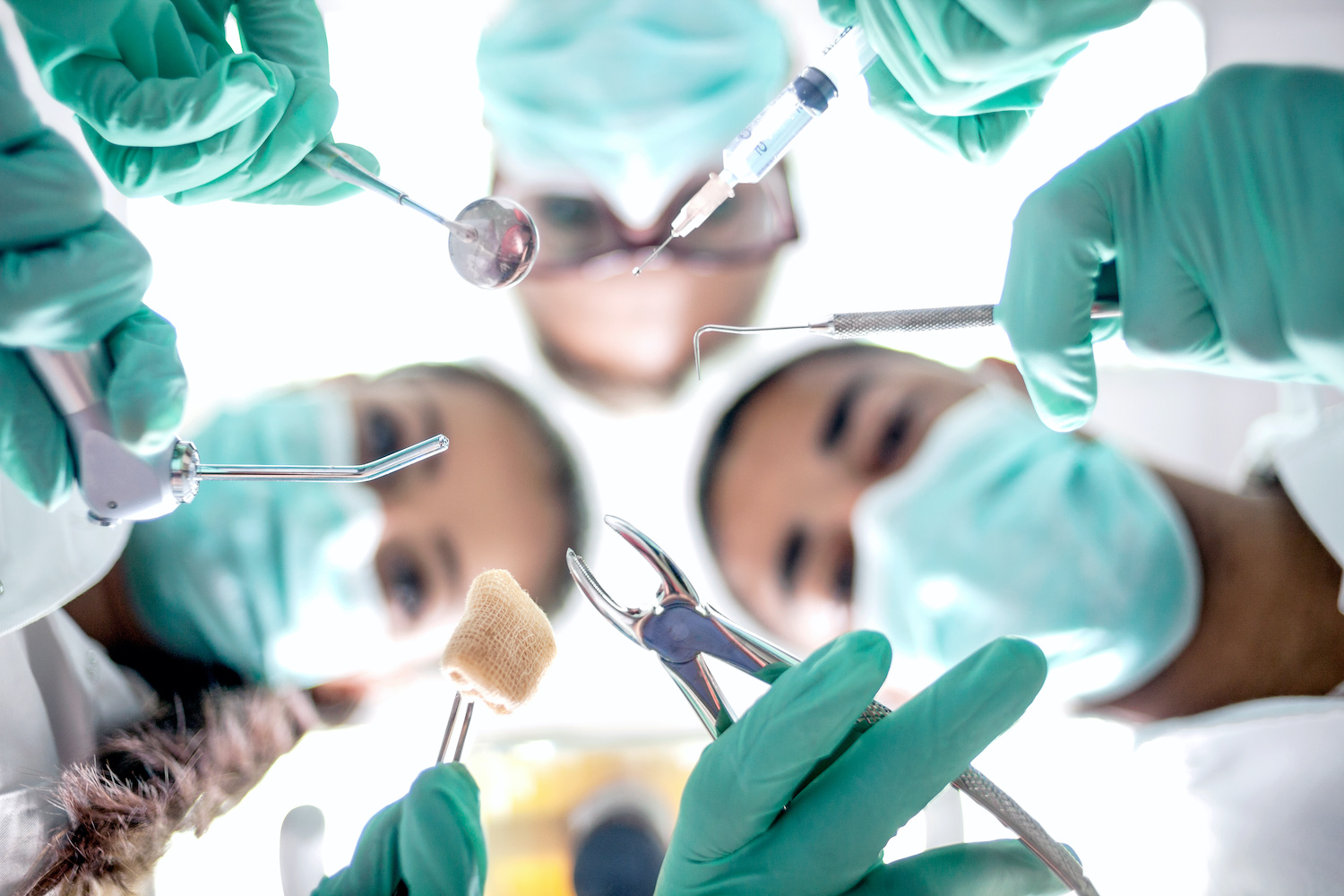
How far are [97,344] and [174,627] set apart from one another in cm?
49

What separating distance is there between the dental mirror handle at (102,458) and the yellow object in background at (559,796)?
24.6 inches

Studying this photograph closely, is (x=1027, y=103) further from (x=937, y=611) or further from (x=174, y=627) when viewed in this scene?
(x=174, y=627)

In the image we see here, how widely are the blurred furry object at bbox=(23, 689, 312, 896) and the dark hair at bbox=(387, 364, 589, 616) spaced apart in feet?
1.25

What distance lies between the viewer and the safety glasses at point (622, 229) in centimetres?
116

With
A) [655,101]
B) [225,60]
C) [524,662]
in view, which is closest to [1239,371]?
[524,662]

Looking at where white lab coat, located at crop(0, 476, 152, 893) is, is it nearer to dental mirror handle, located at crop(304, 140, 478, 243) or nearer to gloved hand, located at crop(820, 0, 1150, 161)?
dental mirror handle, located at crop(304, 140, 478, 243)

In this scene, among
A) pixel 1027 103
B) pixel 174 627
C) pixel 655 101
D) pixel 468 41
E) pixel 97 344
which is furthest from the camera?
pixel 468 41

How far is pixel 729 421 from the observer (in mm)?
1152

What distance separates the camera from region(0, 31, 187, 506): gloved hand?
59cm

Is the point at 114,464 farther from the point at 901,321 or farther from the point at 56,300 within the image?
the point at 901,321

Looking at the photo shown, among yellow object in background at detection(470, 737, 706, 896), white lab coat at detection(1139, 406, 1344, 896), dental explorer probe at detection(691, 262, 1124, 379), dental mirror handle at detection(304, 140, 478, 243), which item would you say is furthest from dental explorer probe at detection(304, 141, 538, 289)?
white lab coat at detection(1139, 406, 1344, 896)

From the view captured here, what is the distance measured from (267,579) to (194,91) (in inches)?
24.0

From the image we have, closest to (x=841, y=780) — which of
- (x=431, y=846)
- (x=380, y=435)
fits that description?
(x=431, y=846)

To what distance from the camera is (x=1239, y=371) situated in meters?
0.69
